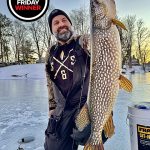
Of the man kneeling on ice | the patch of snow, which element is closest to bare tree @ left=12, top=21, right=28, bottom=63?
the patch of snow

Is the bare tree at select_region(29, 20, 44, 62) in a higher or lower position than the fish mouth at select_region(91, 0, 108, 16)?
higher

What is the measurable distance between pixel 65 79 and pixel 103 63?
1.09 m

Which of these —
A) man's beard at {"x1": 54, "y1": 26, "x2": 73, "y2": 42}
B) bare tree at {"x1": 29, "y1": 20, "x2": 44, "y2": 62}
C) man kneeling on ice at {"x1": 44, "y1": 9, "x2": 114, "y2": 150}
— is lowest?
man kneeling on ice at {"x1": 44, "y1": 9, "x2": 114, "y2": 150}

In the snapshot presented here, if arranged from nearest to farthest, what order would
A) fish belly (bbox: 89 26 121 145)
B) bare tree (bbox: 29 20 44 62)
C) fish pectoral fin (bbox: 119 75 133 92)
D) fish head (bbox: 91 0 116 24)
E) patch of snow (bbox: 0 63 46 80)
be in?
fish head (bbox: 91 0 116 24), fish belly (bbox: 89 26 121 145), fish pectoral fin (bbox: 119 75 133 92), patch of snow (bbox: 0 63 46 80), bare tree (bbox: 29 20 44 62)

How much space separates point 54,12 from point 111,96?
58.2 inches

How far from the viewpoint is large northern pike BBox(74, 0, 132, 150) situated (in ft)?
6.95

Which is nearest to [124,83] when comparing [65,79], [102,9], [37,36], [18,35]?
[102,9]

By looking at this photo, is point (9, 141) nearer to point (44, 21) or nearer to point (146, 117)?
point (146, 117)

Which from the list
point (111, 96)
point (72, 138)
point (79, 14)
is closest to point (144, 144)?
point (72, 138)

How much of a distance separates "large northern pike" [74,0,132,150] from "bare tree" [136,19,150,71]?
50.0m

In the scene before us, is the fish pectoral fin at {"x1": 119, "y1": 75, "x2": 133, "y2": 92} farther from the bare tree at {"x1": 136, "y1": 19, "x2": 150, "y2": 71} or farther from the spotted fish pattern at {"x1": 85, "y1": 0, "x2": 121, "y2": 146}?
the bare tree at {"x1": 136, "y1": 19, "x2": 150, "y2": 71}

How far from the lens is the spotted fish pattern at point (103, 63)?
2127 mm

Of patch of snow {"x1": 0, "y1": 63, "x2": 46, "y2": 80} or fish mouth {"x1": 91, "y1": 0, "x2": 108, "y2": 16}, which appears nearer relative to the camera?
fish mouth {"x1": 91, "y1": 0, "x2": 108, "y2": 16}

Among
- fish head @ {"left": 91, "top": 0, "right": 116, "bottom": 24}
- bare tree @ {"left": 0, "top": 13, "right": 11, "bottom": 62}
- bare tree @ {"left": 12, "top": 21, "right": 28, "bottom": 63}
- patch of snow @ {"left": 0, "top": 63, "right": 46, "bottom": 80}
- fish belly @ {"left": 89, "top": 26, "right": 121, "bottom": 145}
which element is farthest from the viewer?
bare tree @ {"left": 12, "top": 21, "right": 28, "bottom": 63}
